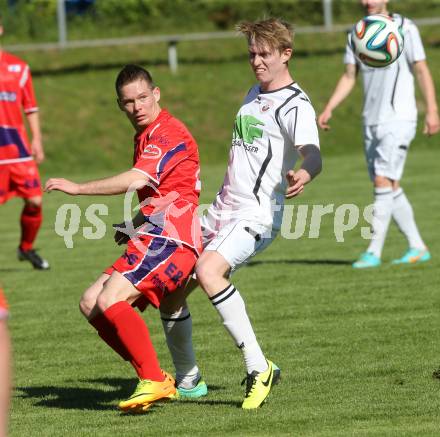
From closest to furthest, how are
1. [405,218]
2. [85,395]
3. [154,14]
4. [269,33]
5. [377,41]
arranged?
1. [269,33]
2. [85,395]
3. [377,41]
4. [405,218]
5. [154,14]

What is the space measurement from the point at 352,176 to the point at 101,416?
12650 millimetres

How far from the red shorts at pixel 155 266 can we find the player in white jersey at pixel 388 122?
4341 millimetres

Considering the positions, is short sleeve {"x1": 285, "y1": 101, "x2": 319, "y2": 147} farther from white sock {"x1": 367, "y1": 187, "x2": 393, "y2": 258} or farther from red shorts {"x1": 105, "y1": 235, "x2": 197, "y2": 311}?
white sock {"x1": 367, "y1": 187, "x2": 393, "y2": 258}

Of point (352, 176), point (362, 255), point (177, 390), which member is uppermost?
point (177, 390)

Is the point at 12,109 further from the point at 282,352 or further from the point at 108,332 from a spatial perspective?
the point at 108,332

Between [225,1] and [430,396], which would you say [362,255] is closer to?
[430,396]

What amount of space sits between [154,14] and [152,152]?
2229 cm

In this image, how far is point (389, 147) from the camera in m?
9.73

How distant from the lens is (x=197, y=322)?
7.93 meters

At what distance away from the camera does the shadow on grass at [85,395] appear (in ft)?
19.0

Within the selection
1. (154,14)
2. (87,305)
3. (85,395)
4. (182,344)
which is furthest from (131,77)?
(154,14)

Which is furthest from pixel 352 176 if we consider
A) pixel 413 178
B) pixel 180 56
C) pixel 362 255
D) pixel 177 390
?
pixel 177 390

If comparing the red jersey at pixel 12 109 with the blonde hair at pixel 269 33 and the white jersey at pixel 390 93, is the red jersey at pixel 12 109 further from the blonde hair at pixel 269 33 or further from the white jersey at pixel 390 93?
the blonde hair at pixel 269 33

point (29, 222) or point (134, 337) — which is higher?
point (134, 337)
